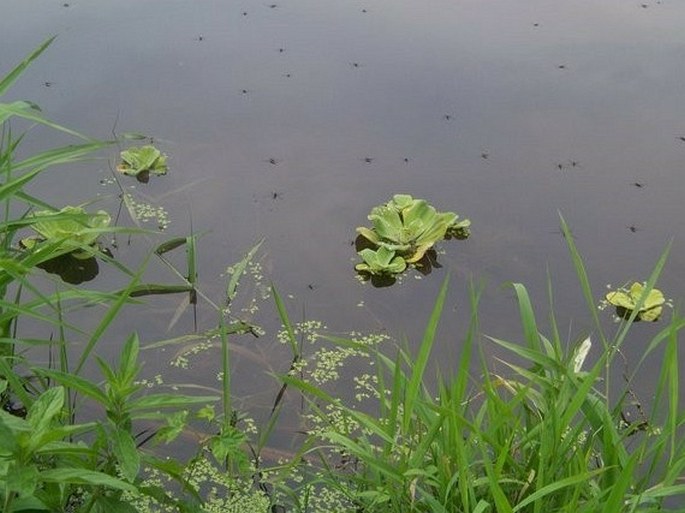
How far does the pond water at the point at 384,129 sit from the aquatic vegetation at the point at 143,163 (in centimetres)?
4

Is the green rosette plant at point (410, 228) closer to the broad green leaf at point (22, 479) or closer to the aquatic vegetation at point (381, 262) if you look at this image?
the aquatic vegetation at point (381, 262)

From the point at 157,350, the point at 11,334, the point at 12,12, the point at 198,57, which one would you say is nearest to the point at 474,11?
the point at 198,57

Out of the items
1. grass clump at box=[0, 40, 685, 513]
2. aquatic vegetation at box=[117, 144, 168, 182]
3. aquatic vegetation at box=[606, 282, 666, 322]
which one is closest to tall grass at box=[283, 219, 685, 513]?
grass clump at box=[0, 40, 685, 513]

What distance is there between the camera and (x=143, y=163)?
8.08 feet

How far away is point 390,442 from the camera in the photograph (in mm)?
1362

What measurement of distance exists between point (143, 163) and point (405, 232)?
802mm

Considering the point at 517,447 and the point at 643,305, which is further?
the point at 643,305

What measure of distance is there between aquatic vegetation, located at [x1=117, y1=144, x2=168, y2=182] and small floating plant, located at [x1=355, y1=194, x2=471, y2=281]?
0.64 m

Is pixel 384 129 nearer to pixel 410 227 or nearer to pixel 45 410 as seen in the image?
pixel 410 227

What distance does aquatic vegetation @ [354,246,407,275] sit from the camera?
220 cm

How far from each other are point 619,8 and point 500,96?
33.7 inches

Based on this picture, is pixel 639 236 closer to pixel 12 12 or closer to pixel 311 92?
pixel 311 92

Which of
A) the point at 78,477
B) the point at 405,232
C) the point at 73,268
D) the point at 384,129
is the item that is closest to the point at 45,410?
the point at 78,477

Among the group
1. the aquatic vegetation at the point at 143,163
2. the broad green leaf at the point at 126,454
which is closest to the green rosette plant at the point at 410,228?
the aquatic vegetation at the point at 143,163
